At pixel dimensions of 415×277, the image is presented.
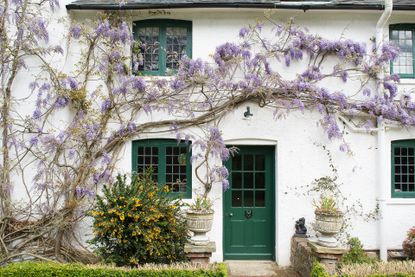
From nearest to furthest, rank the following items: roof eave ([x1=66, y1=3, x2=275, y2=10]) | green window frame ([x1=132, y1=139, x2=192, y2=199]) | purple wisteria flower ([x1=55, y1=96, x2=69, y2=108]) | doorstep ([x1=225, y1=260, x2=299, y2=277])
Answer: doorstep ([x1=225, y1=260, x2=299, y2=277]) → purple wisteria flower ([x1=55, y1=96, x2=69, y2=108]) → roof eave ([x1=66, y1=3, x2=275, y2=10]) → green window frame ([x1=132, y1=139, x2=192, y2=199])

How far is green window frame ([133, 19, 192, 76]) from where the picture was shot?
8969mm

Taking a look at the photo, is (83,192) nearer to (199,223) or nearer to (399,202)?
(199,223)

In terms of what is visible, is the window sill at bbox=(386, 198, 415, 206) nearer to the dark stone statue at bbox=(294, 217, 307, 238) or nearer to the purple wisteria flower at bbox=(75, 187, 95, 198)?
the dark stone statue at bbox=(294, 217, 307, 238)

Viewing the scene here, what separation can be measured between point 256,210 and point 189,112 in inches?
104

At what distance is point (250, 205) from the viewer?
8.98 metres

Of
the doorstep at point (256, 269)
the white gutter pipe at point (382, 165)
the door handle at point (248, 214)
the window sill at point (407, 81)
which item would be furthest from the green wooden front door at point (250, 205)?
the window sill at point (407, 81)

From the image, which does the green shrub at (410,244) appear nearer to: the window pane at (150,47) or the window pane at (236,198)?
the window pane at (236,198)

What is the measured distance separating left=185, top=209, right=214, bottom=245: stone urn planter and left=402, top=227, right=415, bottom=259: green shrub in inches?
161

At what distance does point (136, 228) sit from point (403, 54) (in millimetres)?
6992

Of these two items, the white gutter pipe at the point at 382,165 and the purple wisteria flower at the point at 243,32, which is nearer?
the white gutter pipe at the point at 382,165

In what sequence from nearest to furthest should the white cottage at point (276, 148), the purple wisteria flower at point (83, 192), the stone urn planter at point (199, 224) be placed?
1. the stone urn planter at point (199, 224)
2. the purple wisteria flower at point (83, 192)
3. the white cottage at point (276, 148)

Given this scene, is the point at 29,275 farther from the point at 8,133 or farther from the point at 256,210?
the point at 256,210

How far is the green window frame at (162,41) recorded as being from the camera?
353 inches

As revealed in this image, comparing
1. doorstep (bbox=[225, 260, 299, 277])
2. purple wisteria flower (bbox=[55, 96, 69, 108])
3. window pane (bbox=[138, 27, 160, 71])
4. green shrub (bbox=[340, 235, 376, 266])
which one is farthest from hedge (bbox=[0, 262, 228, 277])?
window pane (bbox=[138, 27, 160, 71])
